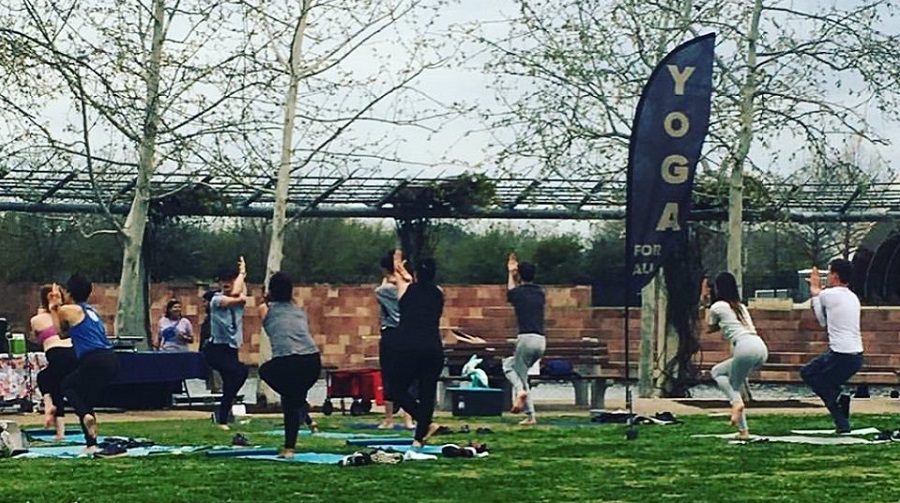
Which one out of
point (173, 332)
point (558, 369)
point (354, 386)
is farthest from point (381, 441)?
point (173, 332)

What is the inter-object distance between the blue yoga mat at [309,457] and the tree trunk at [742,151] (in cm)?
1137

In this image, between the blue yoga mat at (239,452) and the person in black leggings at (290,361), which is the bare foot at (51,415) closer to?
the blue yoga mat at (239,452)

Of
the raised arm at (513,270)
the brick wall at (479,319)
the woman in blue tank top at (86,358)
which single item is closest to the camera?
the woman in blue tank top at (86,358)

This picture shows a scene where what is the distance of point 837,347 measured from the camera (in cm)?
1639

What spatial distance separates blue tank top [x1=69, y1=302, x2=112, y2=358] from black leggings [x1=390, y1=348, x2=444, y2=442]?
2.57 meters

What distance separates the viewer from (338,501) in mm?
10688

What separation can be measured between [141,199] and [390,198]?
333 inches

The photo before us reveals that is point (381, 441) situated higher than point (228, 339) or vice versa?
point (228, 339)

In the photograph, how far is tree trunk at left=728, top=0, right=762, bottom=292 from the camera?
80.2 ft

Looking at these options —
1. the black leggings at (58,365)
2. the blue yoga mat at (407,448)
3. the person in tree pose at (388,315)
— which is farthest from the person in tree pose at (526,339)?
the black leggings at (58,365)

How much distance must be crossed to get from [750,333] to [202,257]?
1062 inches

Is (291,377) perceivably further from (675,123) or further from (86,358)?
(675,123)

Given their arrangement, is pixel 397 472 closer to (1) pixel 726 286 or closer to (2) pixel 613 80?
(1) pixel 726 286

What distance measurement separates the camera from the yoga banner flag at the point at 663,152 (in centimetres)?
1570
